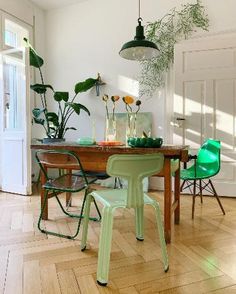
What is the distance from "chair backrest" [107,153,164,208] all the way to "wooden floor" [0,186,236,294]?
1.66 ft

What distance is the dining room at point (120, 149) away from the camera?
1.81m

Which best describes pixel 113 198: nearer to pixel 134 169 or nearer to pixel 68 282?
pixel 134 169

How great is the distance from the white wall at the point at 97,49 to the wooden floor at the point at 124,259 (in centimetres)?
209

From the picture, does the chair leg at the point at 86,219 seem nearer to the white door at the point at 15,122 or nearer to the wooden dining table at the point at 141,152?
the wooden dining table at the point at 141,152

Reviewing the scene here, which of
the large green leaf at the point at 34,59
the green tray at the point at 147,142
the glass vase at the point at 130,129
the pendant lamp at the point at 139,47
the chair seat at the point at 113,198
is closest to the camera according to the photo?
the chair seat at the point at 113,198

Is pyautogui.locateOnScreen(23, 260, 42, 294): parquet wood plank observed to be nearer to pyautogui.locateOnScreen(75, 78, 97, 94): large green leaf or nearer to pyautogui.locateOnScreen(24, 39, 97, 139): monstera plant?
pyautogui.locateOnScreen(24, 39, 97, 139): monstera plant

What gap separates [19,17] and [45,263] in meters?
4.13

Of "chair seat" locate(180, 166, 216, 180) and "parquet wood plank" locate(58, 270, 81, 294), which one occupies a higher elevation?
"chair seat" locate(180, 166, 216, 180)

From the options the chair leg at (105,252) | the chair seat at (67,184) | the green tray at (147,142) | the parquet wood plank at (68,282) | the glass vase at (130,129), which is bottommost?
the parquet wood plank at (68,282)

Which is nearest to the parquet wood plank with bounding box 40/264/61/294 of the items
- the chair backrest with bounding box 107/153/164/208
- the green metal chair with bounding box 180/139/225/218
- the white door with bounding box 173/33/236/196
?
the chair backrest with bounding box 107/153/164/208

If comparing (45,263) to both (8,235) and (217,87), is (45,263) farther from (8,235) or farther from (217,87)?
(217,87)

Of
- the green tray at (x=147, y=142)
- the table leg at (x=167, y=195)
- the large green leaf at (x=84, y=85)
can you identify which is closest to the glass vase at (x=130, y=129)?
the green tray at (x=147, y=142)

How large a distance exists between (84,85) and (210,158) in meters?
2.37

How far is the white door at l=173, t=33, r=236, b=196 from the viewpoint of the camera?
381 centimetres
